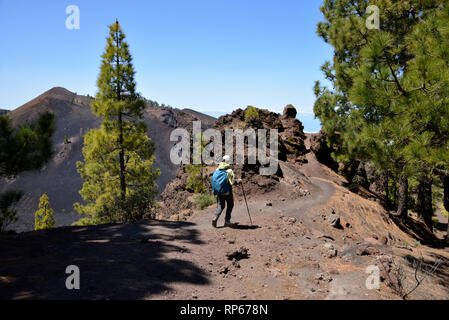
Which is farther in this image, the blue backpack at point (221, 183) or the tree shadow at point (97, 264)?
the blue backpack at point (221, 183)

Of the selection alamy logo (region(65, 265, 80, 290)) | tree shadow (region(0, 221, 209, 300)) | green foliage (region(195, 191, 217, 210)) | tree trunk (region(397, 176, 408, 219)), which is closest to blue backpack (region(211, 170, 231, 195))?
tree shadow (region(0, 221, 209, 300))

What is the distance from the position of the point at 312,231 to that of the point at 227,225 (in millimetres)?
2692

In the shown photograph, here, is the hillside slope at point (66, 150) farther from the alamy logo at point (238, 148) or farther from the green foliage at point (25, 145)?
the green foliage at point (25, 145)

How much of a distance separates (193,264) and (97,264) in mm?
1748

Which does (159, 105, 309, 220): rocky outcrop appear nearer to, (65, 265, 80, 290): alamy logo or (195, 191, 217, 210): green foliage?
(195, 191, 217, 210): green foliage

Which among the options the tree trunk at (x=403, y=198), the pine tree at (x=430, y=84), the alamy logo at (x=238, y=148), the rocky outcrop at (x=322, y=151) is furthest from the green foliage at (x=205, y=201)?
the rocky outcrop at (x=322, y=151)

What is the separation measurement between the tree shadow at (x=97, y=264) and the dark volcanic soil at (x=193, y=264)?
0.04 feet

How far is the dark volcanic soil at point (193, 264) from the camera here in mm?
3930

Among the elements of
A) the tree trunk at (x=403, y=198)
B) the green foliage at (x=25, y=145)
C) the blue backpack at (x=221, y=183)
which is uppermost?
the green foliage at (x=25, y=145)

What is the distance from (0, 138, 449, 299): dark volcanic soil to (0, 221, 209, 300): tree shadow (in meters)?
0.01

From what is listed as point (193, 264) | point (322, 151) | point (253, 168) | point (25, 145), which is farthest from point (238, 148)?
point (322, 151)

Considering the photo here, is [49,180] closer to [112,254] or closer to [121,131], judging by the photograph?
[121,131]
